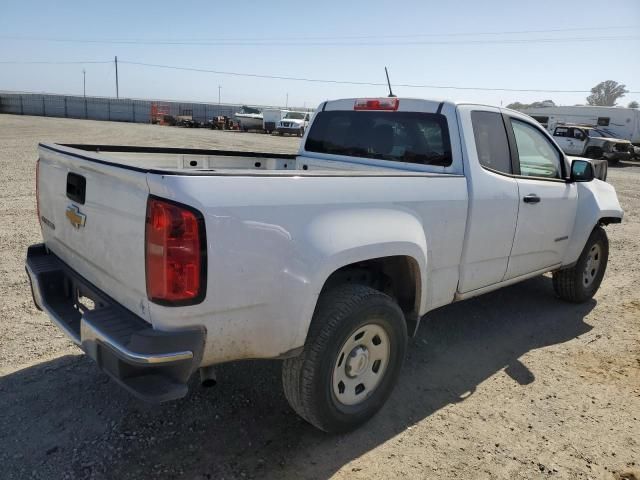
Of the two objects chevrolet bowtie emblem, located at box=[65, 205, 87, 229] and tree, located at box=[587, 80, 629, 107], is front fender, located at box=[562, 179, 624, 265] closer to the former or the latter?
chevrolet bowtie emblem, located at box=[65, 205, 87, 229]

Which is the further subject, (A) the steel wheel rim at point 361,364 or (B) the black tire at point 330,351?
(A) the steel wheel rim at point 361,364

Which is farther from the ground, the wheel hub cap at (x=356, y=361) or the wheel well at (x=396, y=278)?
the wheel well at (x=396, y=278)

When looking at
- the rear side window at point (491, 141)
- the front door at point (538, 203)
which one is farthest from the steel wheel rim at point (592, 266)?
the rear side window at point (491, 141)

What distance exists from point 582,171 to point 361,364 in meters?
2.95

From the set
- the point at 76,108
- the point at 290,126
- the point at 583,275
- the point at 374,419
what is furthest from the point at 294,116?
the point at 374,419

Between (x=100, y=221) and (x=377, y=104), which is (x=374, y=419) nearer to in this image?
(x=100, y=221)

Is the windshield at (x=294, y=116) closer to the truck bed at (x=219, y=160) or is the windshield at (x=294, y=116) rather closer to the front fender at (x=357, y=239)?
the truck bed at (x=219, y=160)

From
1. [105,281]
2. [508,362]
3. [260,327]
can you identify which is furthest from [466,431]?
[105,281]

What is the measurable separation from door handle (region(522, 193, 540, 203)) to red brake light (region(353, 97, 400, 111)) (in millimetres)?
1222

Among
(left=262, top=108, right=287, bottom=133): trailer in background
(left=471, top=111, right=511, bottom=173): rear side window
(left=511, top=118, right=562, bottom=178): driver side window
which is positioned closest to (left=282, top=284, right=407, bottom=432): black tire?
(left=471, top=111, right=511, bottom=173): rear side window

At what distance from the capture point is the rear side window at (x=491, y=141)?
3689mm

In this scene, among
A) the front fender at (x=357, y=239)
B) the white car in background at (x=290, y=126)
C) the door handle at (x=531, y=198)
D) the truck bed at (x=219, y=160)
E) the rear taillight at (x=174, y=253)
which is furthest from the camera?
the white car in background at (x=290, y=126)

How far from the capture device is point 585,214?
15.8 feet

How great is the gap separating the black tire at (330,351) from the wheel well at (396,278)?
0.22 metres
